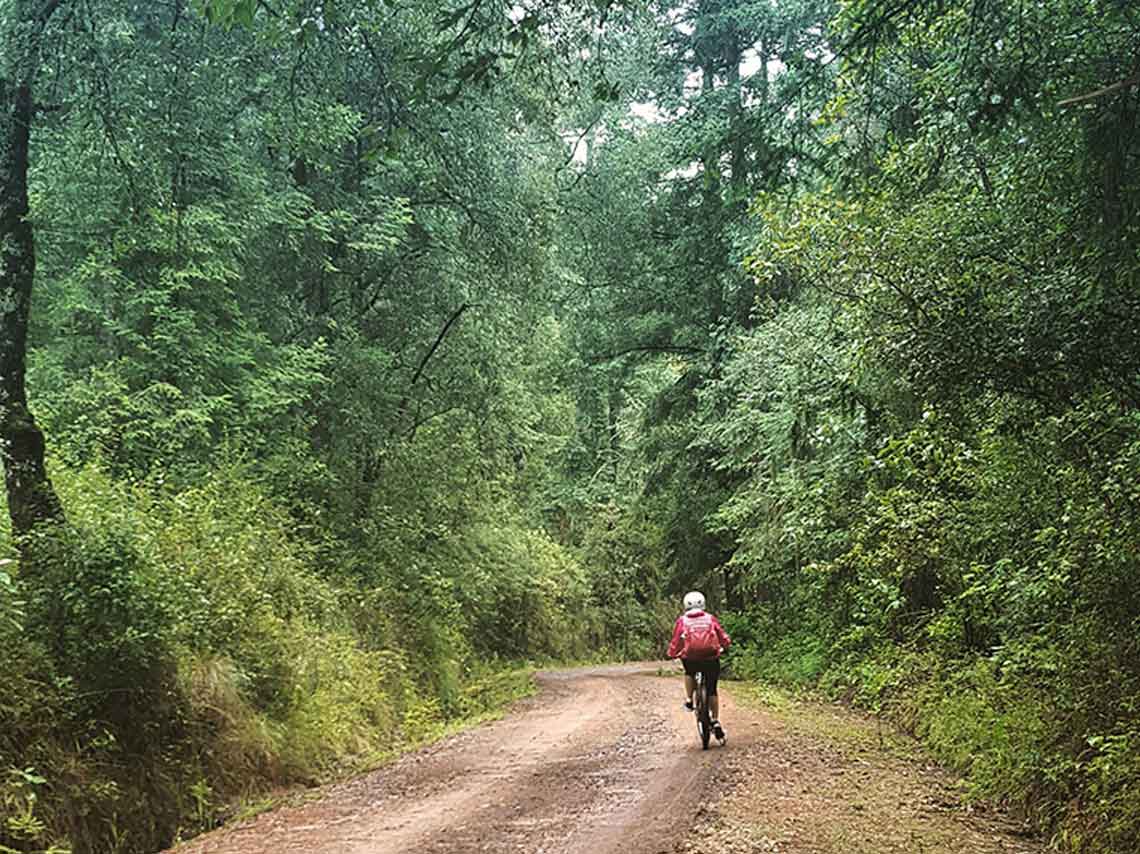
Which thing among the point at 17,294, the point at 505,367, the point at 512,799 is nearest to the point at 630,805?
the point at 512,799

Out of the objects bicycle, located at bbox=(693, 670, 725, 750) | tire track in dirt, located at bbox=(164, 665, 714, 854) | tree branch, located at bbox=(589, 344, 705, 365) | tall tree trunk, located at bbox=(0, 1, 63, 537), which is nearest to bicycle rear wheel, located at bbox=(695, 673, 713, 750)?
bicycle, located at bbox=(693, 670, 725, 750)

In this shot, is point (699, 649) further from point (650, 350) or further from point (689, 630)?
point (650, 350)

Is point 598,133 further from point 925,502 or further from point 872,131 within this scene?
point 925,502

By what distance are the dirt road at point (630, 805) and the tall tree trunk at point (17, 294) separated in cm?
365

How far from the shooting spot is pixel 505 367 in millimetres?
21172

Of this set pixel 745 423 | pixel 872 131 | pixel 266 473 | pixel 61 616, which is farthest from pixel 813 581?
pixel 61 616

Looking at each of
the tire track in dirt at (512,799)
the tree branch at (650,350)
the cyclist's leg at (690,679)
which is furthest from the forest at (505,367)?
the cyclist's leg at (690,679)

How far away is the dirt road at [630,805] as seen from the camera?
7409 mm

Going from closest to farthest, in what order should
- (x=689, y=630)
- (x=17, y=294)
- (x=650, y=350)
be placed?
(x=17, y=294)
(x=689, y=630)
(x=650, y=350)

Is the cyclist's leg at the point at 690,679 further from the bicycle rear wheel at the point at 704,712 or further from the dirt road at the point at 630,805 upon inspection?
the dirt road at the point at 630,805

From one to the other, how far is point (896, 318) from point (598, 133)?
28444 mm

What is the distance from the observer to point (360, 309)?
65.2 ft

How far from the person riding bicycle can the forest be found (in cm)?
182

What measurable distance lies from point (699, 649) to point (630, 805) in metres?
3.46
